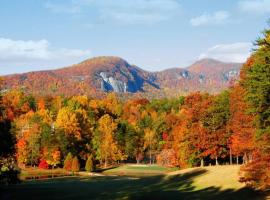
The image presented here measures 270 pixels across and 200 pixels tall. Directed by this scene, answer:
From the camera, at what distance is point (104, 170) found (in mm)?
108188

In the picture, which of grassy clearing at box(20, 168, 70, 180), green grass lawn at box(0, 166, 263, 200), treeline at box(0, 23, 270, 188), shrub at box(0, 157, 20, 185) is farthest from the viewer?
grassy clearing at box(20, 168, 70, 180)

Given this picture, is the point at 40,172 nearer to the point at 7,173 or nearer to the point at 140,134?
the point at 7,173

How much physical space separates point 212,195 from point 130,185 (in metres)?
14.7

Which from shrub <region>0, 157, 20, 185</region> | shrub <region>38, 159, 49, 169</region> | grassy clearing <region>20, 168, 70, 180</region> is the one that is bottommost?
grassy clearing <region>20, 168, 70, 180</region>

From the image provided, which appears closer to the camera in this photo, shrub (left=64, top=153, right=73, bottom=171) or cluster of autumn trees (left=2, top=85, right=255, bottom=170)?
cluster of autumn trees (left=2, top=85, right=255, bottom=170)

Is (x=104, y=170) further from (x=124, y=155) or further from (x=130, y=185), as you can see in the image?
(x=130, y=185)

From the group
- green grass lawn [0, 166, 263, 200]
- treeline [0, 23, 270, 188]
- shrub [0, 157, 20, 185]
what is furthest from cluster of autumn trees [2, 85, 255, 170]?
shrub [0, 157, 20, 185]

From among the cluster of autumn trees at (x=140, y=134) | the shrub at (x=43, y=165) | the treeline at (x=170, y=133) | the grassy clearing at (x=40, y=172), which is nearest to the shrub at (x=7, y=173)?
the treeline at (x=170, y=133)

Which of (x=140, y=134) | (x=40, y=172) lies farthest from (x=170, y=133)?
(x=40, y=172)

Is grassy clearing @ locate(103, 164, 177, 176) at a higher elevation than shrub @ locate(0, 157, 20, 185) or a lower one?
lower

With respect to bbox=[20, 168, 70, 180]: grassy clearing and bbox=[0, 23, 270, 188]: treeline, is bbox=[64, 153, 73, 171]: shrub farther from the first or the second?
bbox=[20, 168, 70, 180]: grassy clearing

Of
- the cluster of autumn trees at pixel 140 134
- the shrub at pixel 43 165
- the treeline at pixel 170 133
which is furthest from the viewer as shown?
the shrub at pixel 43 165

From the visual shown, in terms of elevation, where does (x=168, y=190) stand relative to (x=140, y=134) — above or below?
below

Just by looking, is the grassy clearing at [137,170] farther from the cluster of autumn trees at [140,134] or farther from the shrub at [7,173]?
the shrub at [7,173]
